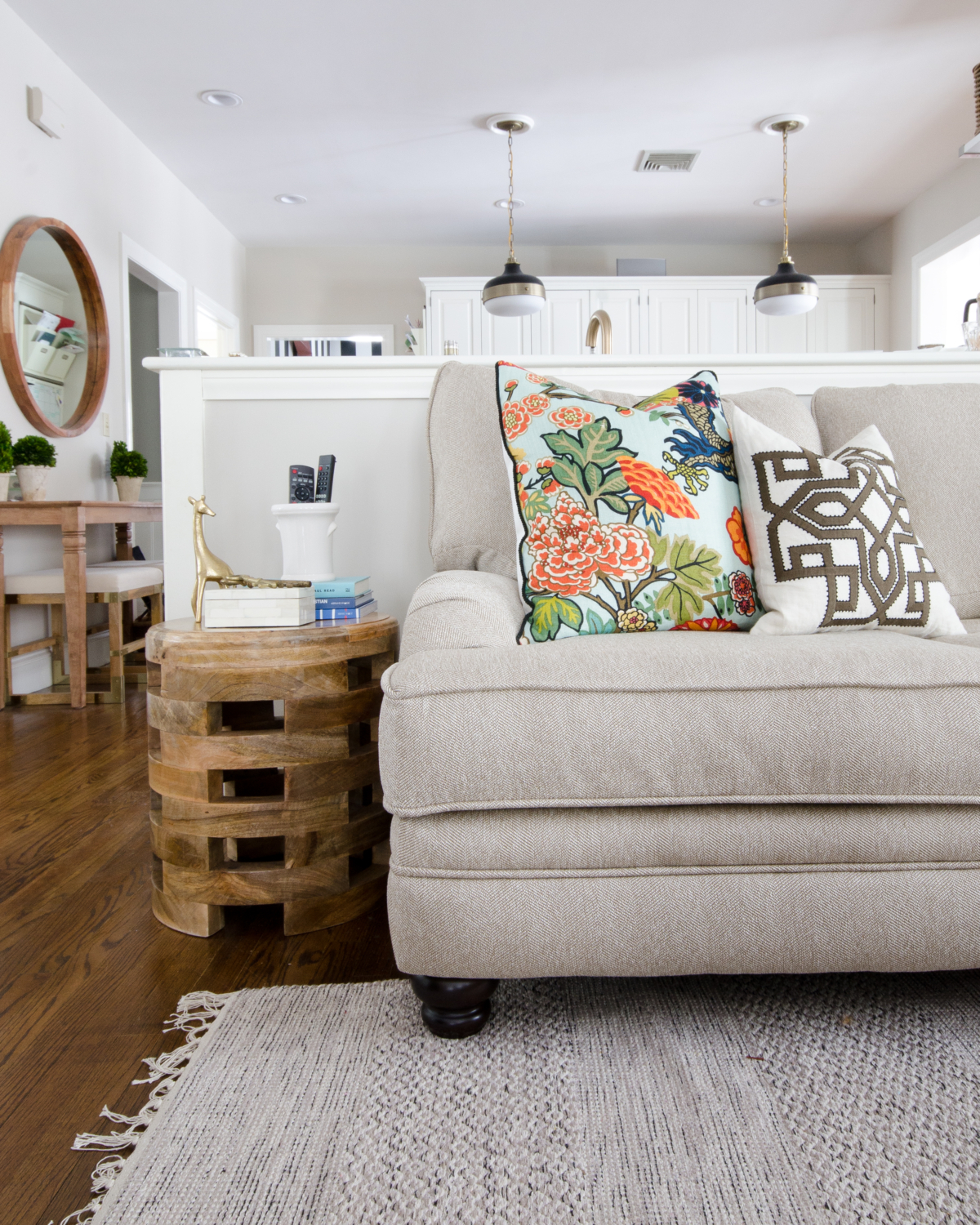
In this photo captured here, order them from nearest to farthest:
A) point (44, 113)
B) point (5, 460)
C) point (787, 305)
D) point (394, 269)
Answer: point (5, 460) → point (44, 113) → point (787, 305) → point (394, 269)

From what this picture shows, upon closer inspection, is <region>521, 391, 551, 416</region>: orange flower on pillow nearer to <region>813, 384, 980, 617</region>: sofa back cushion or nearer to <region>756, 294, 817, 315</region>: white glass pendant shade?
<region>813, 384, 980, 617</region>: sofa back cushion

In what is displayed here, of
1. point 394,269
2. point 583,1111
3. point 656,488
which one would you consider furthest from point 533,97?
point 583,1111

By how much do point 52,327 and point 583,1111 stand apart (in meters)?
3.85

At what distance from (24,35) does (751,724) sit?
158 inches

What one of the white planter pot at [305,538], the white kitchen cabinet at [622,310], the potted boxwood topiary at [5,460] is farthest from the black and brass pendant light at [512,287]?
the white planter pot at [305,538]

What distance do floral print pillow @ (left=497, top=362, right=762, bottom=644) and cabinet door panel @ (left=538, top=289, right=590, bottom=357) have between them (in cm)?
479

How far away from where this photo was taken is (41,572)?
3338mm

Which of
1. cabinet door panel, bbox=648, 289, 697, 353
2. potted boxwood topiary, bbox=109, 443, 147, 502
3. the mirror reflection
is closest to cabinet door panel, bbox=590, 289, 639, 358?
cabinet door panel, bbox=648, 289, 697, 353

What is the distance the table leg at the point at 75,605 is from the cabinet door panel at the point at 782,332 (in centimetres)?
466

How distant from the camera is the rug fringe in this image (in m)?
0.81

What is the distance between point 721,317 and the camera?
5977 millimetres

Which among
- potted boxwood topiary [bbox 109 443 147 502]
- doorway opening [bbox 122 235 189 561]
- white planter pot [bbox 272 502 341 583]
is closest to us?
white planter pot [bbox 272 502 341 583]

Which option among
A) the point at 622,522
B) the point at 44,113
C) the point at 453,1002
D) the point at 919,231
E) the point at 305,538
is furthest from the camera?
the point at 919,231

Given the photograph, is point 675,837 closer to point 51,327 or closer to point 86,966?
point 86,966
